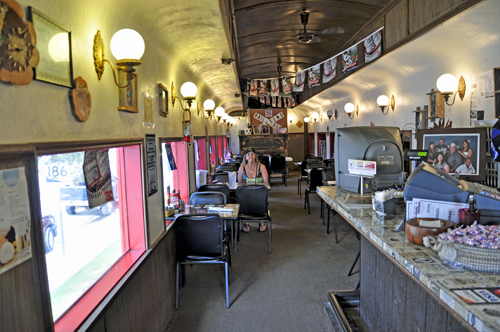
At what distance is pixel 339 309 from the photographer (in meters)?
3.06

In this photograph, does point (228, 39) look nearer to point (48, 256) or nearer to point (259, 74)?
point (48, 256)

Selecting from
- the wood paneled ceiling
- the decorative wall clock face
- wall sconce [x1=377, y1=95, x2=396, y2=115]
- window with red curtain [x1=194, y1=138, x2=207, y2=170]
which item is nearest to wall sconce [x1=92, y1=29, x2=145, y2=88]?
the decorative wall clock face

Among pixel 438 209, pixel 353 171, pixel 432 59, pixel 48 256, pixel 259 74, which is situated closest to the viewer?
pixel 48 256

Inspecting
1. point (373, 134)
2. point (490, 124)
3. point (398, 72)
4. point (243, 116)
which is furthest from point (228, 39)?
point (243, 116)

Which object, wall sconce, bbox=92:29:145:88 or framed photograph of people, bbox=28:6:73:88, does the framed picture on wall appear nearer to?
wall sconce, bbox=92:29:145:88

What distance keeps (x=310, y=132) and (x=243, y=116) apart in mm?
3661

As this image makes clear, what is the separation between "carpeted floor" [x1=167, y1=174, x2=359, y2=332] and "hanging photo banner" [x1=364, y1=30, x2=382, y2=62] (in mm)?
3300

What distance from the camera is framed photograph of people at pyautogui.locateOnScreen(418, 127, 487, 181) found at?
11.4 ft

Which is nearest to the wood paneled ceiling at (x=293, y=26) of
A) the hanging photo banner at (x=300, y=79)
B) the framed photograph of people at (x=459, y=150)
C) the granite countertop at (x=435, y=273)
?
the hanging photo banner at (x=300, y=79)

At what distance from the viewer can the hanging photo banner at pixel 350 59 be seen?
278 inches

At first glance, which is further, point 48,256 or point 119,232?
point 119,232

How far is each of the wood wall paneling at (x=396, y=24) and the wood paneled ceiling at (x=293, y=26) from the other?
303mm

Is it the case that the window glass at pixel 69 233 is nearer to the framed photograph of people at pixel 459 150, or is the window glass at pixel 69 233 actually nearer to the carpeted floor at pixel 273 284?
the carpeted floor at pixel 273 284

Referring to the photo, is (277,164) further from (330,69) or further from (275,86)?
(330,69)
